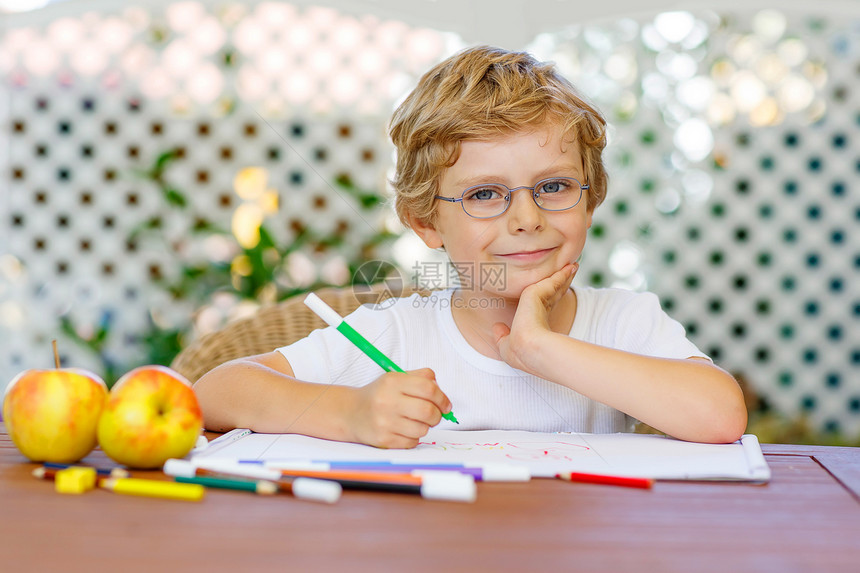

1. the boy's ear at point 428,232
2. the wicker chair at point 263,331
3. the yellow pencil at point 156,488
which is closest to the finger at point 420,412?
the yellow pencil at point 156,488

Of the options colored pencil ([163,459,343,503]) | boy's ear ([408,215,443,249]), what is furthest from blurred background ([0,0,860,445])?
colored pencil ([163,459,343,503])

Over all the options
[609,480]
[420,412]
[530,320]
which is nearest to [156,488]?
[420,412]

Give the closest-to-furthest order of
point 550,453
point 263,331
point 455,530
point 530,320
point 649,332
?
point 455,530 < point 550,453 < point 530,320 < point 649,332 < point 263,331

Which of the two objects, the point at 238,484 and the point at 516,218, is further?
the point at 516,218

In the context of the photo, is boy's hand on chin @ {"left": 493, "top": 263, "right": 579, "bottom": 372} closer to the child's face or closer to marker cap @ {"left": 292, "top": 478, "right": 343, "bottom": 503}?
the child's face

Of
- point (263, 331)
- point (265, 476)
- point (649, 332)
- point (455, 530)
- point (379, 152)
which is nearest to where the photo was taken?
point (455, 530)

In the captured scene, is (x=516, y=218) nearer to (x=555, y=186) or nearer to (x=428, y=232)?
(x=555, y=186)

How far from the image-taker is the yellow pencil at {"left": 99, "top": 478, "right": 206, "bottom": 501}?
0.58 m

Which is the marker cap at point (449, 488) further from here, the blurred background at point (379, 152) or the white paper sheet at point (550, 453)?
the blurred background at point (379, 152)

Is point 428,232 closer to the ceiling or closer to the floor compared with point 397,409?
closer to the ceiling

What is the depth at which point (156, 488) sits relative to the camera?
1.95ft

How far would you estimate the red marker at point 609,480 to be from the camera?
0.63m

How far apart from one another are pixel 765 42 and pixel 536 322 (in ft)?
7.55

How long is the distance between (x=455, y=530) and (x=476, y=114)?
0.64 metres
